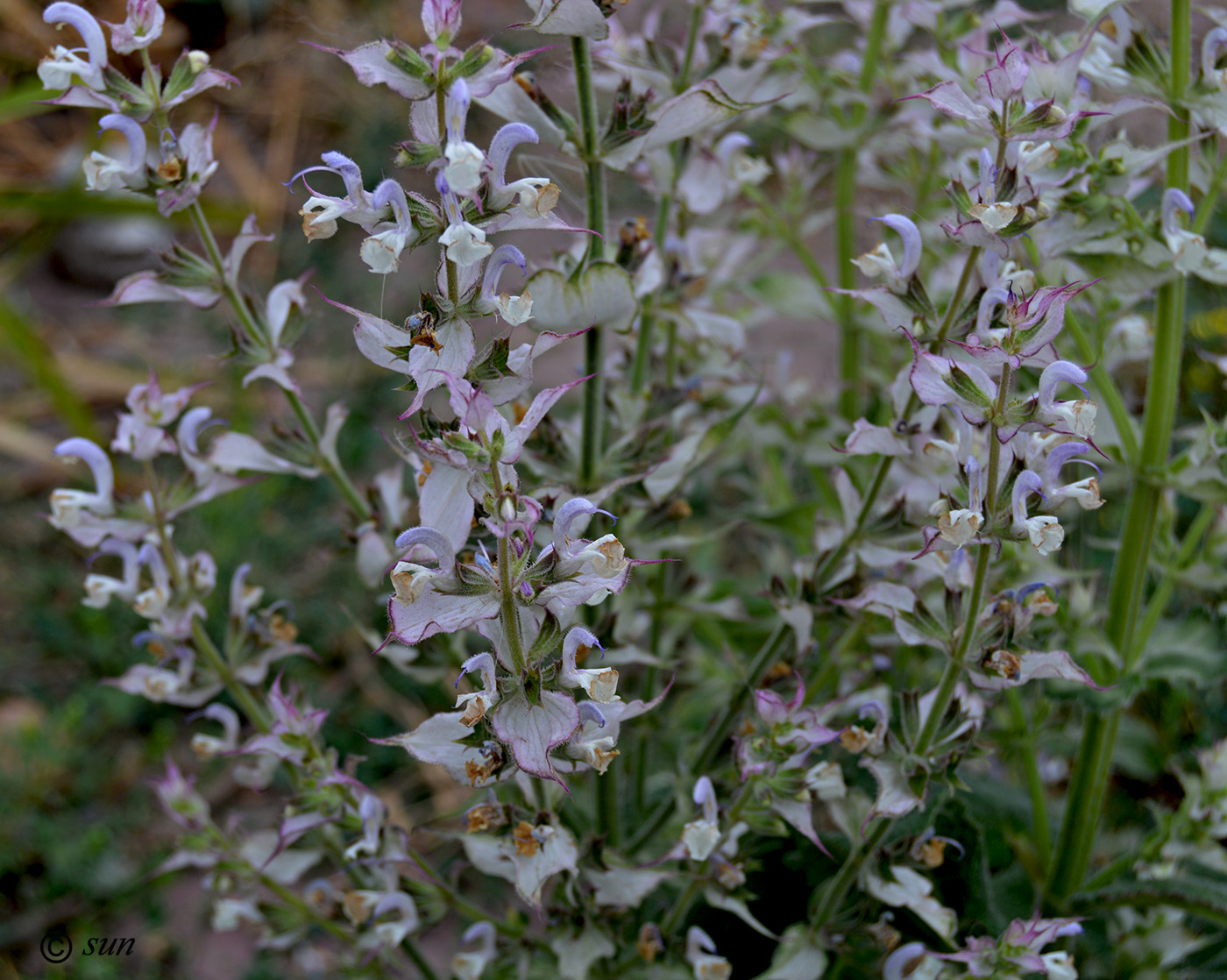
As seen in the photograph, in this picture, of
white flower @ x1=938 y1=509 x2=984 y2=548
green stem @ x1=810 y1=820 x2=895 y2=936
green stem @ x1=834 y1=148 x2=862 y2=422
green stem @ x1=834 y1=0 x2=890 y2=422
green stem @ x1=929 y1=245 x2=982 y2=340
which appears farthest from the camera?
green stem @ x1=834 y1=148 x2=862 y2=422

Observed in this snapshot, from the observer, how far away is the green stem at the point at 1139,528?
3.67ft

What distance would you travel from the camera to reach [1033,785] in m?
1.34

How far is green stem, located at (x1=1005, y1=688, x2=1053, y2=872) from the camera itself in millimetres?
1300

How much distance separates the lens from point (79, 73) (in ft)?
2.97

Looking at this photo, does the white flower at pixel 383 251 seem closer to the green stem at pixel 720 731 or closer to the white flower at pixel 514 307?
the white flower at pixel 514 307

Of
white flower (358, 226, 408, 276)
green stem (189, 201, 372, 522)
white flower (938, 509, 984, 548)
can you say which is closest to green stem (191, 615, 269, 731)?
green stem (189, 201, 372, 522)

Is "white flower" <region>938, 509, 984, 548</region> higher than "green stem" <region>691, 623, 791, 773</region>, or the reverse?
"white flower" <region>938, 509, 984, 548</region>

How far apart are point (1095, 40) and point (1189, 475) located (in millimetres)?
464

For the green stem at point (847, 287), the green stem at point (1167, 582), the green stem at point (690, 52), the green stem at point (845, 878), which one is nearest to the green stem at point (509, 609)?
the green stem at point (845, 878)

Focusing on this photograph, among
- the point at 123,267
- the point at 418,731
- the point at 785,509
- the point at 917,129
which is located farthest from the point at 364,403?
the point at 418,731

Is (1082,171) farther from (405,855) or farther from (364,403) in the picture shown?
(364,403)

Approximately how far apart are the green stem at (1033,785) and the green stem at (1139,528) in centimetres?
5

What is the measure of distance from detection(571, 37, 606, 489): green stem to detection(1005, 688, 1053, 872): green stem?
1.91ft

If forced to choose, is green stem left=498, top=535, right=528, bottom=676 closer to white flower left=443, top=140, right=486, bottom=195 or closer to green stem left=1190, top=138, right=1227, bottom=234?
white flower left=443, top=140, right=486, bottom=195
